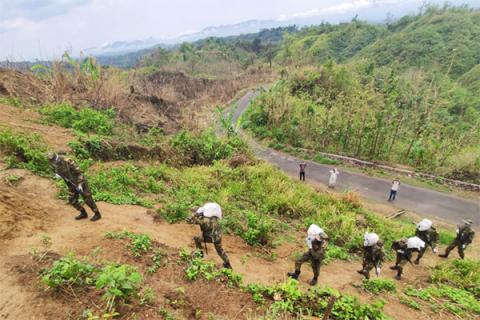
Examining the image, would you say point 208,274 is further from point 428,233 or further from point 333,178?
point 333,178

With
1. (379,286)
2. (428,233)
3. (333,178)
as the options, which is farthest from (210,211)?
(333,178)

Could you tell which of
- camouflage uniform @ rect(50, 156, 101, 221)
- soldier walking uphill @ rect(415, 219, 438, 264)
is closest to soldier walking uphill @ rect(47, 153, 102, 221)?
camouflage uniform @ rect(50, 156, 101, 221)

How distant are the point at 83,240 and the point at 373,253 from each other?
590 centimetres

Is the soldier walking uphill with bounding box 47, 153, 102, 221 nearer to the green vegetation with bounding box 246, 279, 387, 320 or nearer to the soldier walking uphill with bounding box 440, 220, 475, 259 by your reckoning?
the green vegetation with bounding box 246, 279, 387, 320

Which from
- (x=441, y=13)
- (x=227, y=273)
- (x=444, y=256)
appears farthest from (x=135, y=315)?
(x=441, y=13)

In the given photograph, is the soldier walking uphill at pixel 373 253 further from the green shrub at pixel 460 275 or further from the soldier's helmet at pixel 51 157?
the soldier's helmet at pixel 51 157

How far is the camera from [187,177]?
10516 millimetres

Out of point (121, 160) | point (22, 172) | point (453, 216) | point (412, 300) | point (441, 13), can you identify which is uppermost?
point (441, 13)

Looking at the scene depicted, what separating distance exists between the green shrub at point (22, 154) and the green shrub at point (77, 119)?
322 cm

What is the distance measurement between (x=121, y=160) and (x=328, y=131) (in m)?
13.2

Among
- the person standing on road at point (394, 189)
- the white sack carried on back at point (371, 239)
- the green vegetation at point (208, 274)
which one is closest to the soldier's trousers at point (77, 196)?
the green vegetation at point (208, 274)

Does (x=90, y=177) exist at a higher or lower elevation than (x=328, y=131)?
higher

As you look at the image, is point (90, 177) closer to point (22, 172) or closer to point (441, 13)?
point (22, 172)

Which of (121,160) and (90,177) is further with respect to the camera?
(121,160)
